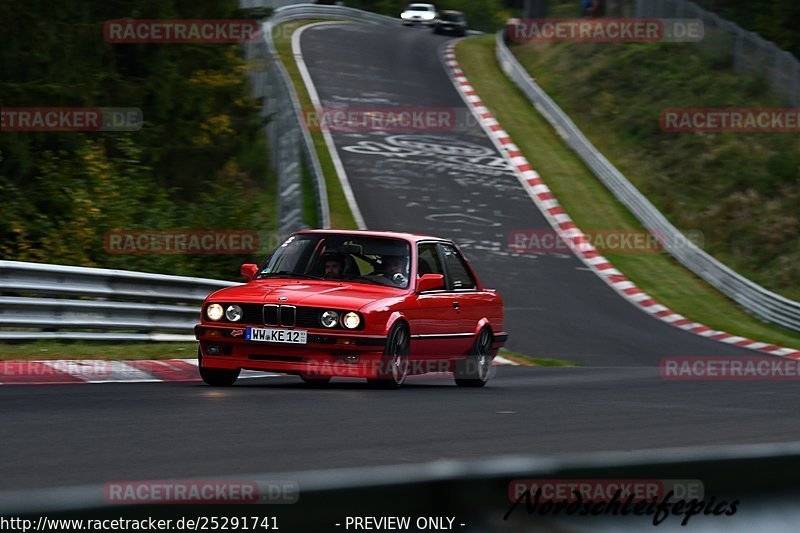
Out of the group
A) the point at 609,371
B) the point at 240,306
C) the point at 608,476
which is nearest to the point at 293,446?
the point at 608,476

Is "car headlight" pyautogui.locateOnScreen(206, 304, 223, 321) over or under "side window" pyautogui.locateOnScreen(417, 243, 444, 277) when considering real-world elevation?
under

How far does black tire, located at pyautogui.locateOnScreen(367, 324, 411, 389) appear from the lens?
10.4 metres

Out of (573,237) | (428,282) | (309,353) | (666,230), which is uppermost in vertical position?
(428,282)

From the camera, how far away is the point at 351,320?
10188 millimetres

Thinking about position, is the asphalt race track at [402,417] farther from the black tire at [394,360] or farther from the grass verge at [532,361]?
the grass verge at [532,361]

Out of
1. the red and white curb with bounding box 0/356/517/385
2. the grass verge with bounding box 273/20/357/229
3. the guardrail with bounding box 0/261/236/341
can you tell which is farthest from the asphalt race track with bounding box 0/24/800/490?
the grass verge with bounding box 273/20/357/229

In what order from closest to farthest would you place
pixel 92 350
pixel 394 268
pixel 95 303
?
pixel 394 268
pixel 92 350
pixel 95 303

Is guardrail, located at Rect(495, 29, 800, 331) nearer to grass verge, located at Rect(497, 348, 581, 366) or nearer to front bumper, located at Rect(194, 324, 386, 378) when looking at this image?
grass verge, located at Rect(497, 348, 581, 366)

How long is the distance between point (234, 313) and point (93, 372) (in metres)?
1.76

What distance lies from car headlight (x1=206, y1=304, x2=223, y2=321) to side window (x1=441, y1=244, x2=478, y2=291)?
266 centimetres

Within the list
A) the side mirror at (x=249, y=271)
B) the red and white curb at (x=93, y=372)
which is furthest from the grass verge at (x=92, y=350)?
the side mirror at (x=249, y=271)

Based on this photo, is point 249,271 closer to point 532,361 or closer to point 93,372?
point 93,372

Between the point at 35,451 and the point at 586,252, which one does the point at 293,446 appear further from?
the point at 586,252

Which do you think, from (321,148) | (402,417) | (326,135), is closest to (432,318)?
(402,417)
